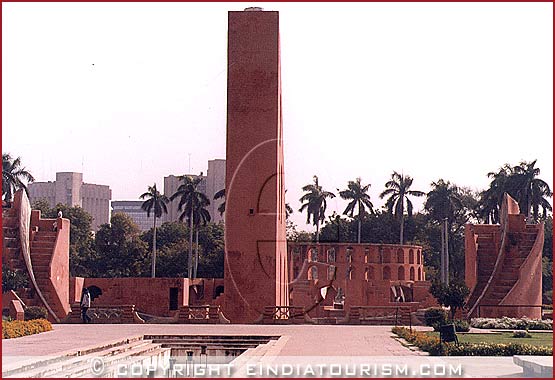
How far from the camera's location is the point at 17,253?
1040 inches

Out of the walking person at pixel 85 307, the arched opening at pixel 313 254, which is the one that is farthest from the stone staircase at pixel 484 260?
the arched opening at pixel 313 254

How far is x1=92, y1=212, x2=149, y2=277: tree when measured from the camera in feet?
161

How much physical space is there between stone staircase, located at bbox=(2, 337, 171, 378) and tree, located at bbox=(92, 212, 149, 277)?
1233 inches

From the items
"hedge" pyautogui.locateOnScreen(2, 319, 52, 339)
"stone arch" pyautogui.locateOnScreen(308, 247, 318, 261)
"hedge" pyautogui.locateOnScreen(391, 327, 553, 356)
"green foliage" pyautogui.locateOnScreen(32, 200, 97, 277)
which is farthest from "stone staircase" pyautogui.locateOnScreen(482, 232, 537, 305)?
"green foliage" pyautogui.locateOnScreen(32, 200, 97, 277)

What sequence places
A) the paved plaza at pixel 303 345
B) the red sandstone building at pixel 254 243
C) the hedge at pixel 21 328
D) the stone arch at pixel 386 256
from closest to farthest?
1. the paved plaza at pixel 303 345
2. the hedge at pixel 21 328
3. the red sandstone building at pixel 254 243
4. the stone arch at pixel 386 256

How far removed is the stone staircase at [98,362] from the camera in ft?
39.8

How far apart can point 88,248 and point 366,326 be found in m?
28.1

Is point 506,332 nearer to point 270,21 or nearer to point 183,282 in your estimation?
point 270,21

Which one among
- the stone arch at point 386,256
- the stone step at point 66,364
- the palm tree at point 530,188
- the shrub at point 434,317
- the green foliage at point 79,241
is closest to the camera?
the stone step at point 66,364

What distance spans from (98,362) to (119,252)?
3644 cm

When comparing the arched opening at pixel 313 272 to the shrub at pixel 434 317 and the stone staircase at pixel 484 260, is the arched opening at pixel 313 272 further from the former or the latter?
the shrub at pixel 434 317

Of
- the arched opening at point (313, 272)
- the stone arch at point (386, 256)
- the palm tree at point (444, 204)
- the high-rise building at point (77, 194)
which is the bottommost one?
the arched opening at point (313, 272)

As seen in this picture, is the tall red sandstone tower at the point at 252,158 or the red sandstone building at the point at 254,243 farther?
the tall red sandstone tower at the point at 252,158

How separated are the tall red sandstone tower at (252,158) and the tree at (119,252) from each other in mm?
23032
